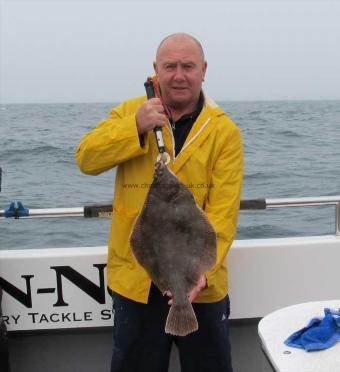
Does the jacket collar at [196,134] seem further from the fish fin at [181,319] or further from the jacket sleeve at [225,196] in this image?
the fish fin at [181,319]

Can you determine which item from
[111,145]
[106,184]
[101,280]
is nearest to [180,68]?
[111,145]

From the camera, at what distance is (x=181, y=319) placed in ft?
8.15

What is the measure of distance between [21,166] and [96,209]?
10300 mm

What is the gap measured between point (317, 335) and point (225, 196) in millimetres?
893

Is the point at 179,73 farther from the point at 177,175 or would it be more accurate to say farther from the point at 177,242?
the point at 177,242

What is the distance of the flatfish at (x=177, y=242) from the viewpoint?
96.1 inches

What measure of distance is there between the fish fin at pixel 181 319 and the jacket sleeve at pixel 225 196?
0.26 m

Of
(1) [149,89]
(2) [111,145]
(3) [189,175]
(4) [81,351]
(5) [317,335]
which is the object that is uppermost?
(1) [149,89]

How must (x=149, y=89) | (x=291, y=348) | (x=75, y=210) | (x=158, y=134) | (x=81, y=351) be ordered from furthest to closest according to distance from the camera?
(x=81, y=351) < (x=75, y=210) < (x=149, y=89) < (x=158, y=134) < (x=291, y=348)

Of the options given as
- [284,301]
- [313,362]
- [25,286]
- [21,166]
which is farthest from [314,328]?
[21,166]

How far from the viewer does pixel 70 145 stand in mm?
16656

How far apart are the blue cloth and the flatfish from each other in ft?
1.69

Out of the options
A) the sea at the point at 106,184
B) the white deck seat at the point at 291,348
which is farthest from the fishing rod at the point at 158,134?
the sea at the point at 106,184

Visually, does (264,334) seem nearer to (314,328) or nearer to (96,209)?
(314,328)
